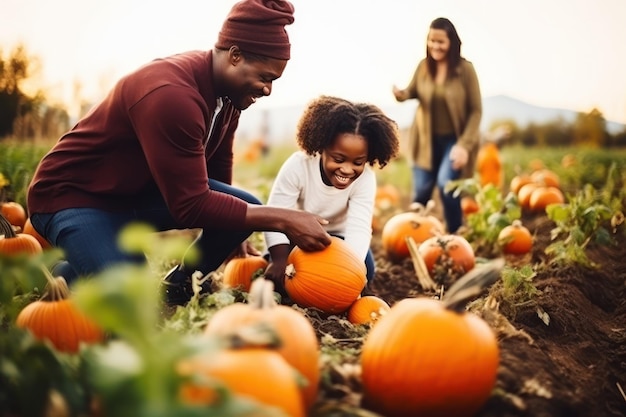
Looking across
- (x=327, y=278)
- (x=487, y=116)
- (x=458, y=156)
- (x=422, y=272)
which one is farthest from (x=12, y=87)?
(x=487, y=116)

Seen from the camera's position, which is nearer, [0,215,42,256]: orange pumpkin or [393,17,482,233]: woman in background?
[0,215,42,256]: orange pumpkin

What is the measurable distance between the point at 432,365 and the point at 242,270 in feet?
7.11

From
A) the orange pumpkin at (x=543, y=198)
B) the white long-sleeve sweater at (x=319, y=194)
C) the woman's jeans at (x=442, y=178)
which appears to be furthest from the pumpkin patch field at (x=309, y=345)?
the orange pumpkin at (x=543, y=198)

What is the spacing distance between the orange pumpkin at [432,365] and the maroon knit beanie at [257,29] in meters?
1.67

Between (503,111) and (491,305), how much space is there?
2087 centimetres

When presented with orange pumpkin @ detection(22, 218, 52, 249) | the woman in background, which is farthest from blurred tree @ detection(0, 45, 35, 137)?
the woman in background

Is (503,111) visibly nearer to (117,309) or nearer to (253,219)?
(253,219)

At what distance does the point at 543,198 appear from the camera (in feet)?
23.8

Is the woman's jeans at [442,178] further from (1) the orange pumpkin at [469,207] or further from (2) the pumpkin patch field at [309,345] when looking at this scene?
(2) the pumpkin patch field at [309,345]

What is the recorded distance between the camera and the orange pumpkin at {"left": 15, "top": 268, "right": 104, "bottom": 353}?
2.56 meters

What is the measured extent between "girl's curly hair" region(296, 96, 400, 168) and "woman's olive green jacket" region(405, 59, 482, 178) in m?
2.49

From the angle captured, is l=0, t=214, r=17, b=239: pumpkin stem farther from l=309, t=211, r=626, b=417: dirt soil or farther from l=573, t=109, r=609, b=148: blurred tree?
l=573, t=109, r=609, b=148: blurred tree

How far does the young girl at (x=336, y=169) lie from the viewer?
367cm

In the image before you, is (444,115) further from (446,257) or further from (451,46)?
(446,257)
